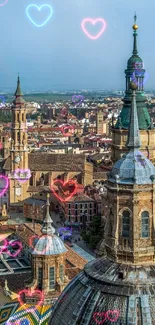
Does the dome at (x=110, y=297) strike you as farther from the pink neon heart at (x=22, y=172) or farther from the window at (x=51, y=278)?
the pink neon heart at (x=22, y=172)

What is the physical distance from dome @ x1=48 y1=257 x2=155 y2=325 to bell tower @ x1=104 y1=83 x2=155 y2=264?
18 centimetres

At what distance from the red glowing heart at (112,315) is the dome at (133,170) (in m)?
1.72

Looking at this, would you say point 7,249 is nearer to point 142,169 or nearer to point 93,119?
point 142,169

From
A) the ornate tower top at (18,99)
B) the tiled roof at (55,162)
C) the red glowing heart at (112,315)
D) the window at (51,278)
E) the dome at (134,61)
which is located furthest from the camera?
the tiled roof at (55,162)

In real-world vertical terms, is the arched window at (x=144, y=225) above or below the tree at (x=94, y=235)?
above

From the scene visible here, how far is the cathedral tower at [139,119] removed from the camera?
21234 millimetres

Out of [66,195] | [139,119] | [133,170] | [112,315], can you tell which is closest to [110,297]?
[112,315]

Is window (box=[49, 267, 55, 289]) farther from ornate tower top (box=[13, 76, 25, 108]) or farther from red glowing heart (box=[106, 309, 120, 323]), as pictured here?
ornate tower top (box=[13, 76, 25, 108])

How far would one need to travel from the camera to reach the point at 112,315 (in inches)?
323

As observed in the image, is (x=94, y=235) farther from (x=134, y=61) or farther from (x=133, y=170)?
(x=133, y=170)

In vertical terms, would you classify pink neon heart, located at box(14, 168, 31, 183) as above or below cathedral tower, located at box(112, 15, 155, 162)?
below

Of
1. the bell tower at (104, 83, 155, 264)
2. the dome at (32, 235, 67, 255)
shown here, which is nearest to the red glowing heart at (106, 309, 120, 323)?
the bell tower at (104, 83, 155, 264)

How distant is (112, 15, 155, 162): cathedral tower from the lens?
69.7 ft

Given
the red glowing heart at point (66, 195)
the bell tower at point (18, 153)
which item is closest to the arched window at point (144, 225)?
the red glowing heart at point (66, 195)
